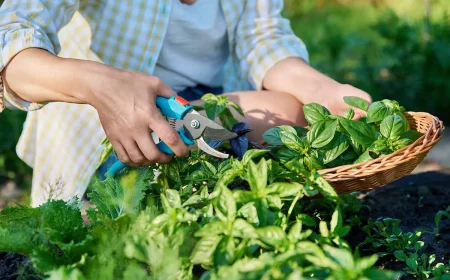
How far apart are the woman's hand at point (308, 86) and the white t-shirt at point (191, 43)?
231 millimetres

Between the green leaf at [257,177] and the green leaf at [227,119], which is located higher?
the green leaf at [257,177]

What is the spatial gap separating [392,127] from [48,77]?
850 mm

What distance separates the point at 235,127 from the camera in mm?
1658

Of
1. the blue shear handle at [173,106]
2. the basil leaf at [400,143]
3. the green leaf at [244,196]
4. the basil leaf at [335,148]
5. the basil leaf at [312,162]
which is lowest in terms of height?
the basil leaf at [312,162]

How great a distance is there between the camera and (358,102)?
1.80m

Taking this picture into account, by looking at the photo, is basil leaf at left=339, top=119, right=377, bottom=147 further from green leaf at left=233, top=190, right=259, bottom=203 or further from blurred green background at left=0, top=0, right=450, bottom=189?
blurred green background at left=0, top=0, right=450, bottom=189

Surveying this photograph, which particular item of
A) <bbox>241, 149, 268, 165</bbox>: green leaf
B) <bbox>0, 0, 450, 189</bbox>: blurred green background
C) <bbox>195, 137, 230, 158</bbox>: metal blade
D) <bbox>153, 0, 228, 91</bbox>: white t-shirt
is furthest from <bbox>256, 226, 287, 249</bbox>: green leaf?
<bbox>0, 0, 450, 189</bbox>: blurred green background

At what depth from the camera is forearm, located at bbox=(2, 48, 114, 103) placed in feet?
5.10

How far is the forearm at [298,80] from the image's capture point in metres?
2.14

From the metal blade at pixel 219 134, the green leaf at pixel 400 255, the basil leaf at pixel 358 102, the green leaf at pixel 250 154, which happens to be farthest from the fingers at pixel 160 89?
the green leaf at pixel 400 255

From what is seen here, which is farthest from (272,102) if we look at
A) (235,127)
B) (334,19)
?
(334,19)

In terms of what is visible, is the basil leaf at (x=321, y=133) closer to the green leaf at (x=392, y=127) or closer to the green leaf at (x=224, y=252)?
the green leaf at (x=392, y=127)

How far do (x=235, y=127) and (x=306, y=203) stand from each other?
477 millimetres

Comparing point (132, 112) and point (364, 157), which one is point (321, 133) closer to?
point (364, 157)
